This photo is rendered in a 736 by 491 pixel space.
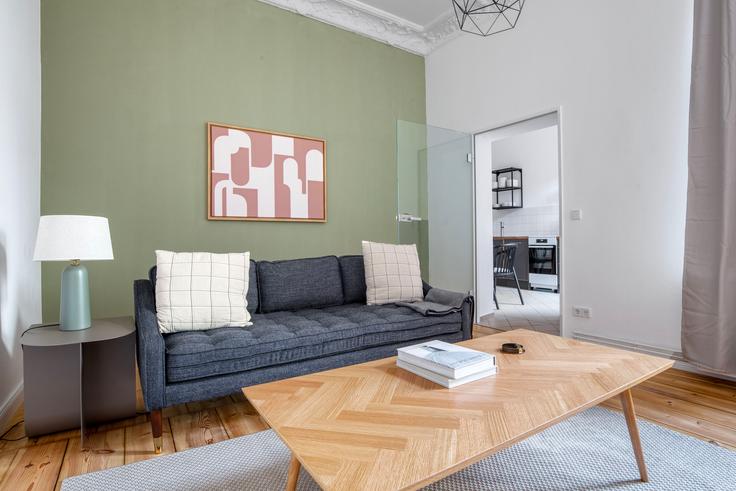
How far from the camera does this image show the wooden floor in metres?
→ 1.55

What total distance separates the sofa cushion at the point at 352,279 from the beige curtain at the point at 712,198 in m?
2.15

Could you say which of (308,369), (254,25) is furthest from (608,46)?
(308,369)

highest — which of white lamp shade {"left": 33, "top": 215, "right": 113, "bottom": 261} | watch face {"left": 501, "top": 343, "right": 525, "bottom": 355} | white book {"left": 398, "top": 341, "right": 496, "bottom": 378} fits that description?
white lamp shade {"left": 33, "top": 215, "right": 113, "bottom": 261}

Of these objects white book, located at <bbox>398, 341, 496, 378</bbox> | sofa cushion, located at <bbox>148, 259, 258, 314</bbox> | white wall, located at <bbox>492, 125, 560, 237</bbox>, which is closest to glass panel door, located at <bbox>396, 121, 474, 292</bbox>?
sofa cushion, located at <bbox>148, 259, 258, 314</bbox>

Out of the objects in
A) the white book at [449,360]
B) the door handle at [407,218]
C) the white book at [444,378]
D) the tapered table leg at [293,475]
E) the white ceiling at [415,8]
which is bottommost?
the tapered table leg at [293,475]

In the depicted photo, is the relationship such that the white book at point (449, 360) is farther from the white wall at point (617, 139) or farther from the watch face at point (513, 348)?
the white wall at point (617, 139)

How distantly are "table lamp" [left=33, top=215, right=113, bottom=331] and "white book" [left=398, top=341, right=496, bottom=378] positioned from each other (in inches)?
63.3

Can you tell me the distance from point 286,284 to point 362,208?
1.71 metres

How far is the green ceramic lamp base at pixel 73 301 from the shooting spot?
197cm

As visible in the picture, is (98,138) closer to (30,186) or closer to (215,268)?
(30,186)

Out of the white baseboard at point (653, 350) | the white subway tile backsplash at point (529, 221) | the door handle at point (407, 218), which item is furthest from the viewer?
the white subway tile backsplash at point (529, 221)

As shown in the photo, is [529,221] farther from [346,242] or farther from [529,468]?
[529,468]

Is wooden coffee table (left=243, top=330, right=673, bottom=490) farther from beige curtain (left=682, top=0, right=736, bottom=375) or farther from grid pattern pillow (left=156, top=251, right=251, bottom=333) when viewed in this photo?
beige curtain (left=682, top=0, right=736, bottom=375)

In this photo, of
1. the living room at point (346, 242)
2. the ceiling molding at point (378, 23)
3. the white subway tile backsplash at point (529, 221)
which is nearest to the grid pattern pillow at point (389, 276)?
the living room at point (346, 242)
